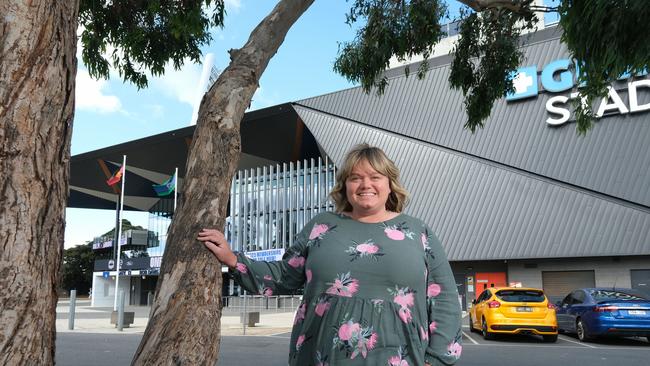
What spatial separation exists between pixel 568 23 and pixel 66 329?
55.7 feet

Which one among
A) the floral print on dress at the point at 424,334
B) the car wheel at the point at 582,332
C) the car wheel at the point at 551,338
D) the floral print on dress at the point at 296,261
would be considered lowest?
the car wheel at the point at 551,338

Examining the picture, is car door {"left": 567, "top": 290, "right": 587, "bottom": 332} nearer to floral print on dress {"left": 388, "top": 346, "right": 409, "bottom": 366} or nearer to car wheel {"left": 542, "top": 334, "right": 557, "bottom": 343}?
car wheel {"left": 542, "top": 334, "right": 557, "bottom": 343}

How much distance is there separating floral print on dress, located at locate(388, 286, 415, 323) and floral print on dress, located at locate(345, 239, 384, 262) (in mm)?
164

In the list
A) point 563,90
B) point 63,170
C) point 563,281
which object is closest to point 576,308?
point 63,170

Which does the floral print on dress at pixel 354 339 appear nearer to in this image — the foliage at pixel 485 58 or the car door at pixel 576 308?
the foliage at pixel 485 58

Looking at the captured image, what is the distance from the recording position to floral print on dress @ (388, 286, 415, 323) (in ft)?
A: 7.25

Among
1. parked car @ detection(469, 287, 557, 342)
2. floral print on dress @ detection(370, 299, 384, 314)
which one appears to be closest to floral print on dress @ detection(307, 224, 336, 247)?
floral print on dress @ detection(370, 299, 384, 314)

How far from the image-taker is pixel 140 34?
6.80 metres

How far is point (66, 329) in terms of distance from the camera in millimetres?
17047

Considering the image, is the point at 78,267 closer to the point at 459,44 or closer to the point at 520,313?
the point at 520,313

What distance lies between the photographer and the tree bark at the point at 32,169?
2.06m

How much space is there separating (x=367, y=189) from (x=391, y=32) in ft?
22.3

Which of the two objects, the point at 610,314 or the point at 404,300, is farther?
the point at 610,314

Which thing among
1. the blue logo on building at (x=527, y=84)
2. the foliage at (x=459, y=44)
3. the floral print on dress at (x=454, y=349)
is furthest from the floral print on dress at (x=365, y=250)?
the blue logo on building at (x=527, y=84)
